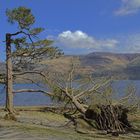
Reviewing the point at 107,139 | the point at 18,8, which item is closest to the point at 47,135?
the point at 107,139

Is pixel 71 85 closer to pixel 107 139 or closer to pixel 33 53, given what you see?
pixel 33 53

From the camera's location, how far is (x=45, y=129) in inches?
730

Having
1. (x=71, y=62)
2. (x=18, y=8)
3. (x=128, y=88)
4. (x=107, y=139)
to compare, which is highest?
(x=18, y=8)

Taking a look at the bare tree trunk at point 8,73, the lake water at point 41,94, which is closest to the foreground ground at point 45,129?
the bare tree trunk at point 8,73

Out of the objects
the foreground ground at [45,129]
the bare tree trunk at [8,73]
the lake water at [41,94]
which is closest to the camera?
the foreground ground at [45,129]

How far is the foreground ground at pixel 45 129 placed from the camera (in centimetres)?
1528

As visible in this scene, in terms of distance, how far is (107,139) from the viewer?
55.2ft

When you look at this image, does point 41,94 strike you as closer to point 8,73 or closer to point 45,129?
point 8,73

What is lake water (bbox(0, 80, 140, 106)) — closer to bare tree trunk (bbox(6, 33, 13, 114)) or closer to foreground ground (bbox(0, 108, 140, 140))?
foreground ground (bbox(0, 108, 140, 140))

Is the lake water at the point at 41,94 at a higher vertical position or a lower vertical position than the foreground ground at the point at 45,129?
higher

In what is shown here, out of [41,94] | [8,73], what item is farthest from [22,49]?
[41,94]

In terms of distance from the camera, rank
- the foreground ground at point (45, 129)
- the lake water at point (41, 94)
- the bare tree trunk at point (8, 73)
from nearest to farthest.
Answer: the foreground ground at point (45, 129) < the bare tree trunk at point (8, 73) < the lake water at point (41, 94)

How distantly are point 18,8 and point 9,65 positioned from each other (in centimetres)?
378

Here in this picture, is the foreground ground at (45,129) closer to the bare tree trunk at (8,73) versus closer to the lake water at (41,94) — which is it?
the bare tree trunk at (8,73)
